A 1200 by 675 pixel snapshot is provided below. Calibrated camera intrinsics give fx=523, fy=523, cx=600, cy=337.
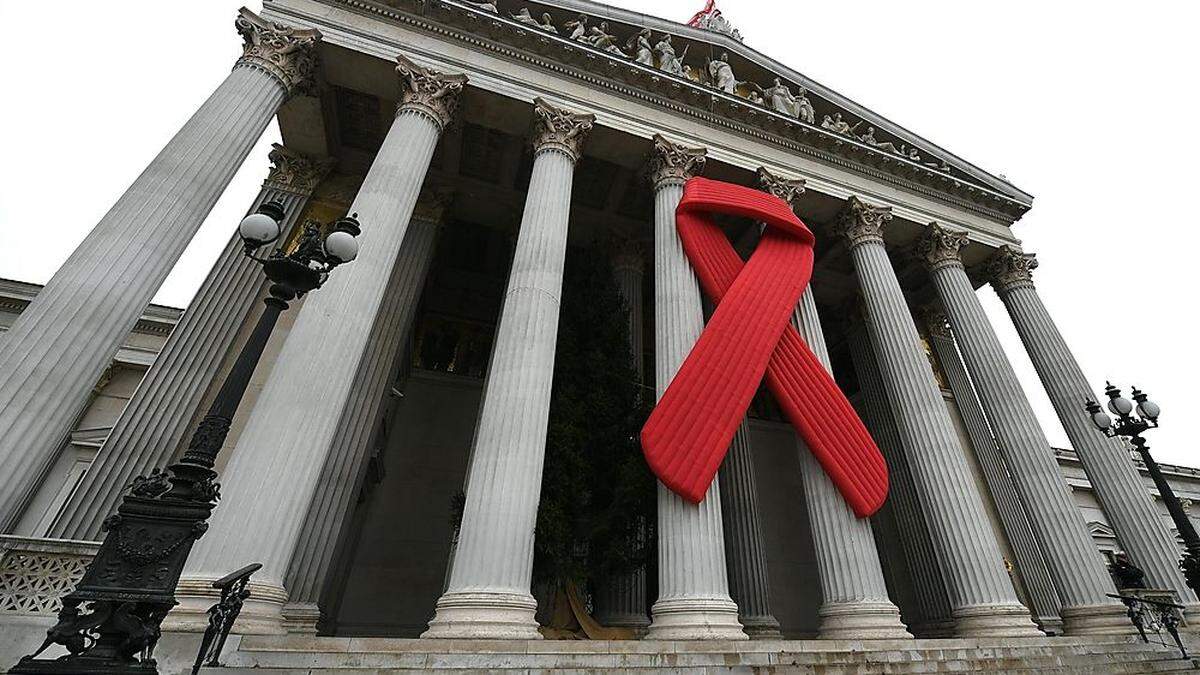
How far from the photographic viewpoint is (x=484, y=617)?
6629mm

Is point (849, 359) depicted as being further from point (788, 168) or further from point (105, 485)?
point (105, 485)

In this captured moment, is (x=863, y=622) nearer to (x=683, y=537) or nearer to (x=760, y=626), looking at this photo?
(x=683, y=537)

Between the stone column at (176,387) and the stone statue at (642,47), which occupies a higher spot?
the stone statue at (642,47)

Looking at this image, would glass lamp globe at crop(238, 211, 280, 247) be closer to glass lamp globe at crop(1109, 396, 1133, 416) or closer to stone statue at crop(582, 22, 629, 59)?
stone statue at crop(582, 22, 629, 59)

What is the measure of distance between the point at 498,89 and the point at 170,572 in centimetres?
1150

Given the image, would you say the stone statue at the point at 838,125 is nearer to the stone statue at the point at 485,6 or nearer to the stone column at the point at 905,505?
the stone column at the point at 905,505

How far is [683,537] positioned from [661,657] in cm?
194

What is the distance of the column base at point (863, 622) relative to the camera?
8.34 meters

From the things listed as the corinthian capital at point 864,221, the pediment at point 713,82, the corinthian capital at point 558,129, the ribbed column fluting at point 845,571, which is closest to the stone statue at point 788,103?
the pediment at point 713,82

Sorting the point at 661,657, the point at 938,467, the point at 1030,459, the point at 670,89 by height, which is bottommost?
the point at 661,657

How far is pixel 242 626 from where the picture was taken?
19.5ft

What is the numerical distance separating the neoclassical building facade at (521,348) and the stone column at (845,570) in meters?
0.05

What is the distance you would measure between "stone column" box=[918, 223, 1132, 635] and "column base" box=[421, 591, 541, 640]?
38.2 feet

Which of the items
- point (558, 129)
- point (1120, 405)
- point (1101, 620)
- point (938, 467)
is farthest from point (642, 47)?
point (1101, 620)
